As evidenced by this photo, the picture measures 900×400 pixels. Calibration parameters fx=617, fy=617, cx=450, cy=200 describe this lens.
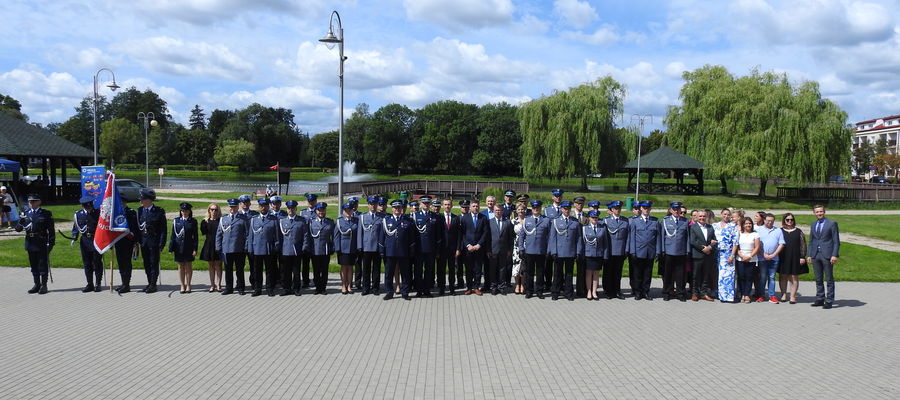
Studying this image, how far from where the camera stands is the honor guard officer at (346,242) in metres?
10.6

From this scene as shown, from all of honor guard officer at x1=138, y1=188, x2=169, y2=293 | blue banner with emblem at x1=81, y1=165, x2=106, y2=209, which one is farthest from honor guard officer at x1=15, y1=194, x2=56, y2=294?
blue banner with emblem at x1=81, y1=165, x2=106, y2=209

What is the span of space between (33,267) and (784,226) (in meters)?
12.9

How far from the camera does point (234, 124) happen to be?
9969cm

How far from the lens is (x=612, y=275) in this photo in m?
10.7

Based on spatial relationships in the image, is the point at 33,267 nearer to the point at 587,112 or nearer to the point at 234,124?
the point at 587,112

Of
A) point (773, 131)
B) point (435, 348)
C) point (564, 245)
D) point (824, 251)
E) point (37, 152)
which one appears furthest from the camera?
point (773, 131)

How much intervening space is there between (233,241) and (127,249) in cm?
207

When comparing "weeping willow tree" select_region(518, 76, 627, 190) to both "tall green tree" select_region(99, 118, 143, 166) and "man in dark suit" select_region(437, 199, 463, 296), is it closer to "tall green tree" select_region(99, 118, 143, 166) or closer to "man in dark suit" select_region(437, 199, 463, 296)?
"man in dark suit" select_region(437, 199, 463, 296)

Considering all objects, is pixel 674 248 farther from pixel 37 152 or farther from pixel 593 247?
pixel 37 152

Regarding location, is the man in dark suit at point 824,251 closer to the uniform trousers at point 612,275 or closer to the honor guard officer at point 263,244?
the uniform trousers at point 612,275

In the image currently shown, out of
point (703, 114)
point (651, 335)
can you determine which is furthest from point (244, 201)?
point (703, 114)

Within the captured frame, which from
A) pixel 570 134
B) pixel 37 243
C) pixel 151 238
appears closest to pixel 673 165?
pixel 570 134

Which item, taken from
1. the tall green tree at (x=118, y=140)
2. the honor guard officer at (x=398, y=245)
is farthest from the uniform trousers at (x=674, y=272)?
the tall green tree at (x=118, y=140)

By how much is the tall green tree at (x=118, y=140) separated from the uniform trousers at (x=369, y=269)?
86926 mm
